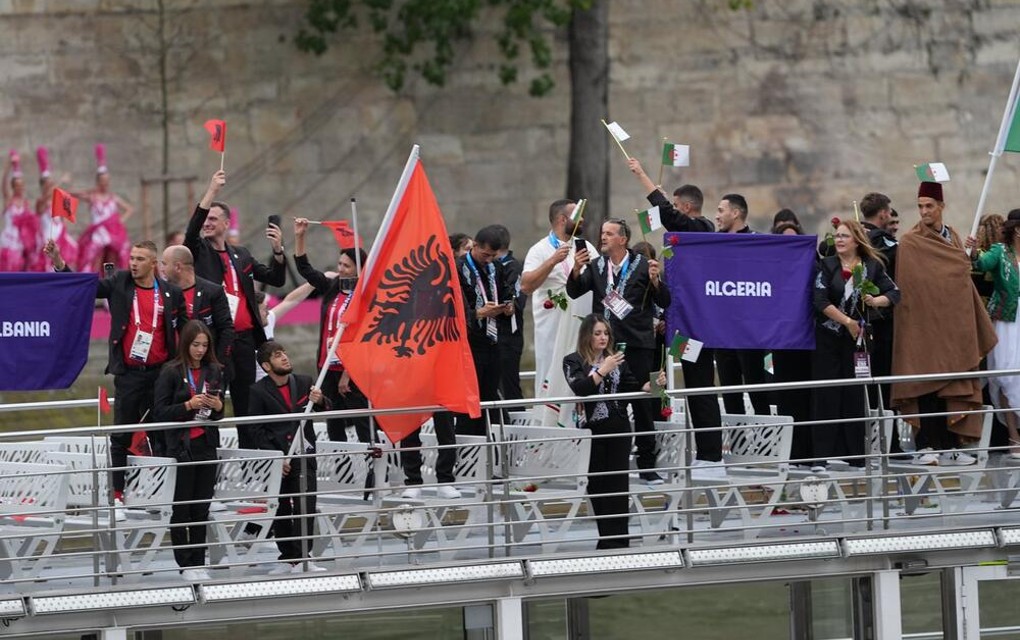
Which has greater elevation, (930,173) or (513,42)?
(513,42)

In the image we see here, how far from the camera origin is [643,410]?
1370 cm

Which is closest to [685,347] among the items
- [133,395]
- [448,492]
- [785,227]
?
[448,492]

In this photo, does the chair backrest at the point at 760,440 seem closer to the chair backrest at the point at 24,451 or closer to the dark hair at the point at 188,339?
the dark hair at the point at 188,339

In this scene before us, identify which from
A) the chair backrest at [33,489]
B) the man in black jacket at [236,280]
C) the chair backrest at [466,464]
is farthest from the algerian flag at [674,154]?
the chair backrest at [33,489]

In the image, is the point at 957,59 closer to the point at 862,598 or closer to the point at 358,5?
the point at 358,5


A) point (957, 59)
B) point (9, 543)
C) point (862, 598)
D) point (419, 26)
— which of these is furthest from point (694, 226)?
point (957, 59)

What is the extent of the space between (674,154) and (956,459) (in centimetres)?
267

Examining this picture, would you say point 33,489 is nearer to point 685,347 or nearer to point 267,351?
point 267,351

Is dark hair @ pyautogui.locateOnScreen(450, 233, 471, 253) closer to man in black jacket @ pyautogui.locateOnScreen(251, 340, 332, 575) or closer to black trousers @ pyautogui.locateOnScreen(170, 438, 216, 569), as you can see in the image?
man in black jacket @ pyautogui.locateOnScreen(251, 340, 332, 575)

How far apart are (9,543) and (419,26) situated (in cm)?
1535

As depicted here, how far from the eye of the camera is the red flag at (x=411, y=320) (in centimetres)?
1298

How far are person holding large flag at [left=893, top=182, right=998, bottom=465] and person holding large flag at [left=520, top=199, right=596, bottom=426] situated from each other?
2071 mm

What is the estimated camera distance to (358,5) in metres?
27.6

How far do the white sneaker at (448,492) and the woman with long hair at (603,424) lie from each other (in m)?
0.87
